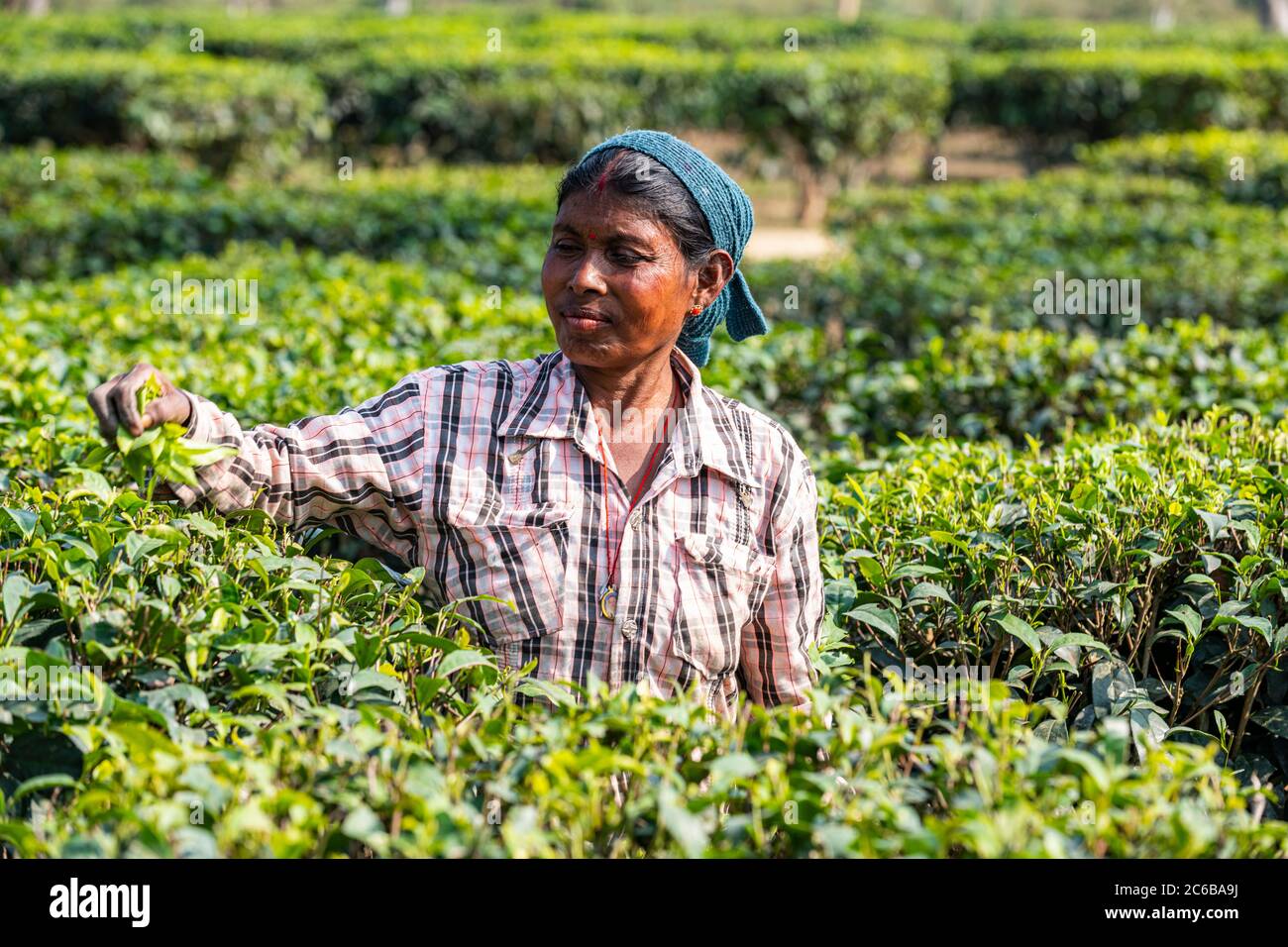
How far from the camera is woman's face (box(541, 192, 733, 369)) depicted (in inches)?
91.7

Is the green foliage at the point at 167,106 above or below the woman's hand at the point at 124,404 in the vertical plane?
above

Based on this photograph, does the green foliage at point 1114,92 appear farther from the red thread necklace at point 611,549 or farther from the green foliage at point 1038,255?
the red thread necklace at point 611,549

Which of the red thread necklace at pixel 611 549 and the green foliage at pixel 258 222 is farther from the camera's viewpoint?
the green foliage at pixel 258 222

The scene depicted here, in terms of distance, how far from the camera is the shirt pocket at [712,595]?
2377mm

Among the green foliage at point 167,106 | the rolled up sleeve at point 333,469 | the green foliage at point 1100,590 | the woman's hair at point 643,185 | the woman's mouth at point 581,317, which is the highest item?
the green foliage at point 167,106

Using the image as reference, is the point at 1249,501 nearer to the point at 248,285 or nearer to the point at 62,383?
the point at 62,383

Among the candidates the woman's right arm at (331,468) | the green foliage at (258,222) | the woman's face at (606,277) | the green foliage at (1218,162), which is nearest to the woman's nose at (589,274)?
the woman's face at (606,277)

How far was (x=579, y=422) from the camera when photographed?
7.96ft

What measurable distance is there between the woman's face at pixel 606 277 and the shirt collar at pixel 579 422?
9 centimetres

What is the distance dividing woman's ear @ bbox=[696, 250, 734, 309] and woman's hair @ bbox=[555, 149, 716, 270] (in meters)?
0.08

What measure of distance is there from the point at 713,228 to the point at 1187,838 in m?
1.32

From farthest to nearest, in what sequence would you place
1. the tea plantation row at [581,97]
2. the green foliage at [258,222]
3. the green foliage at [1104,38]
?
the green foliage at [1104,38]
the tea plantation row at [581,97]
the green foliage at [258,222]

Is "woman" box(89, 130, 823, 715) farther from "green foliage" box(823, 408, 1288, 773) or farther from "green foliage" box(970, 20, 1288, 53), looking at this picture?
"green foliage" box(970, 20, 1288, 53)
